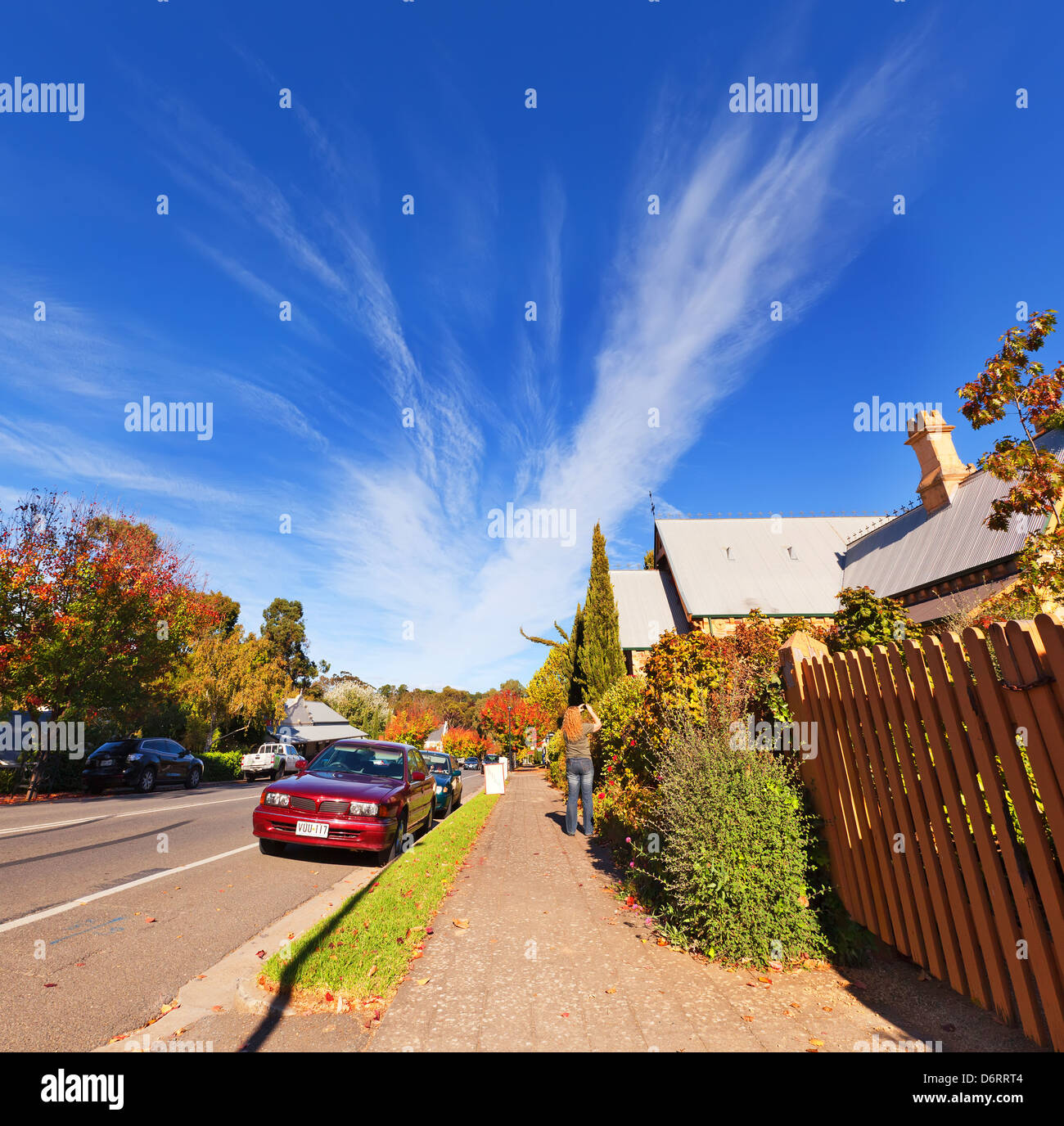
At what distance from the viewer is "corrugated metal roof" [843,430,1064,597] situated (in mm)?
16375

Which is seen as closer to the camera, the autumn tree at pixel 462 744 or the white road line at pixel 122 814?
the white road line at pixel 122 814

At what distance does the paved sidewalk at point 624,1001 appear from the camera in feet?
9.02

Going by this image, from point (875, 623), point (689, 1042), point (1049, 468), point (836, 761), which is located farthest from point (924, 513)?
point (689, 1042)

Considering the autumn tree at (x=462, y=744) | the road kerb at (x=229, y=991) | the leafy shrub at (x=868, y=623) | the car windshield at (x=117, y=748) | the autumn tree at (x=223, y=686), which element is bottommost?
the autumn tree at (x=462, y=744)

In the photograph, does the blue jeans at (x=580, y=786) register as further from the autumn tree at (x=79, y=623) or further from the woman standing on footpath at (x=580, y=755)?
the autumn tree at (x=79, y=623)

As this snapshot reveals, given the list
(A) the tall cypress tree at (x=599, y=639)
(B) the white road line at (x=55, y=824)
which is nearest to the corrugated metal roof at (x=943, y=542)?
(A) the tall cypress tree at (x=599, y=639)

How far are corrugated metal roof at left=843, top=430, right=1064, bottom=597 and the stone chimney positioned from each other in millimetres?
361

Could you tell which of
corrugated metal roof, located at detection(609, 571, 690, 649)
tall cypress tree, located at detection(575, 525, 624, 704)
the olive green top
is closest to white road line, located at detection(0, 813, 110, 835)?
the olive green top

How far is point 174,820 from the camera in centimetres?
1058

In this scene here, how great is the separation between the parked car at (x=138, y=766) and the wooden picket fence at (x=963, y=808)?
62.7 feet

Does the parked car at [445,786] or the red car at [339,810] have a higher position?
the red car at [339,810]

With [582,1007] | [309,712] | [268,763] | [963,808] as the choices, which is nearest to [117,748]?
[268,763]

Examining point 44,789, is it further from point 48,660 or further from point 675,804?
point 675,804

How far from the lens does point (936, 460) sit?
2192cm
